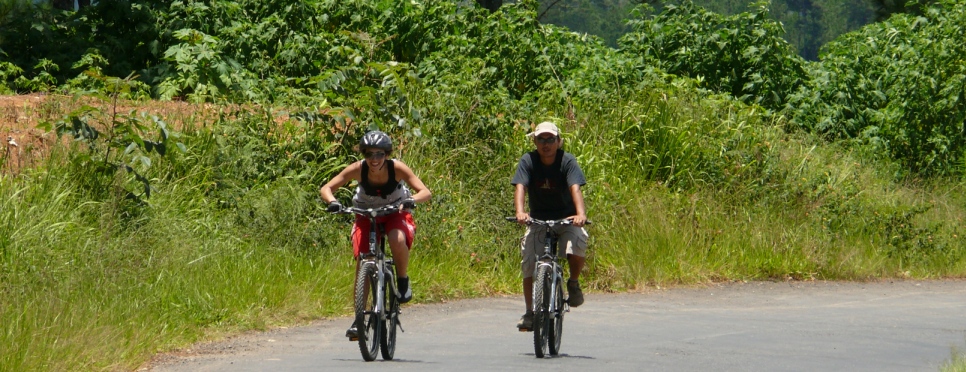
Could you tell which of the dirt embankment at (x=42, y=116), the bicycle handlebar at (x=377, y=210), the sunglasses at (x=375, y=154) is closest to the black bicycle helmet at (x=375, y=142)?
the sunglasses at (x=375, y=154)

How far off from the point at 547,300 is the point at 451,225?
16.8ft

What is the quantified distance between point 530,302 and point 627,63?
1129cm

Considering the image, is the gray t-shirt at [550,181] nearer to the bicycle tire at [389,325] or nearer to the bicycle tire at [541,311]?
the bicycle tire at [541,311]

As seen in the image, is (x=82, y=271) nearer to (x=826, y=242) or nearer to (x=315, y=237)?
(x=315, y=237)

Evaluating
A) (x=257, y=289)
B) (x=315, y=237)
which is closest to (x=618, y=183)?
(x=315, y=237)

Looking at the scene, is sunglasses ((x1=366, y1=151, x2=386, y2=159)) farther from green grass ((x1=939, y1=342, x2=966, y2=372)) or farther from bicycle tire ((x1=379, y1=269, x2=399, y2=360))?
green grass ((x1=939, y1=342, x2=966, y2=372))

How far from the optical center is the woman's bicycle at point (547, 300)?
976cm

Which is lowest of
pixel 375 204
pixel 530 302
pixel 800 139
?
pixel 530 302

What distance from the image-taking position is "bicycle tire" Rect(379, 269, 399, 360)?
31.8ft

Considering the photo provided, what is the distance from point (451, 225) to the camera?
14.9 m

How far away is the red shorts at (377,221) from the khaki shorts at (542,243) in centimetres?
87

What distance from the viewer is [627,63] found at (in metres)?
21.2

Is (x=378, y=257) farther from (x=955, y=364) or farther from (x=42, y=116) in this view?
(x=42, y=116)

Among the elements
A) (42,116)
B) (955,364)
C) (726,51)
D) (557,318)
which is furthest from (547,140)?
(726,51)
